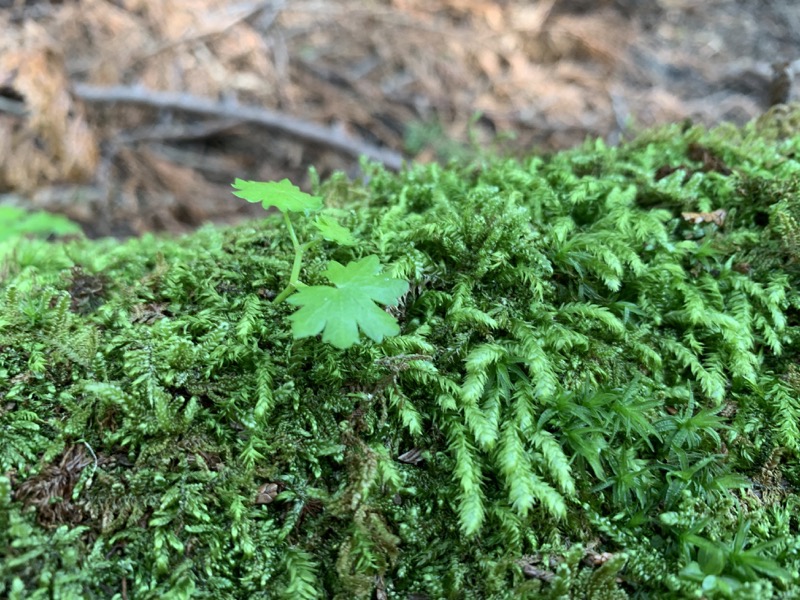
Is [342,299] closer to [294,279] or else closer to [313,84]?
[294,279]

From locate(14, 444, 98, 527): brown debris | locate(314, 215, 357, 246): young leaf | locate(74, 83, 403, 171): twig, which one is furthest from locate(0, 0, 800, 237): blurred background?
locate(14, 444, 98, 527): brown debris

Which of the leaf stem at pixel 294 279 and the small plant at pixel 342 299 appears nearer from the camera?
the small plant at pixel 342 299

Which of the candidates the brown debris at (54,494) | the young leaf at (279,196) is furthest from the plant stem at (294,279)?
the brown debris at (54,494)

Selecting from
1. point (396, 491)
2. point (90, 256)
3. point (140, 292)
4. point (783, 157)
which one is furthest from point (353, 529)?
point (783, 157)

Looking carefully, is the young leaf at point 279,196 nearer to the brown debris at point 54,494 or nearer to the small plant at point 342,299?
the small plant at point 342,299

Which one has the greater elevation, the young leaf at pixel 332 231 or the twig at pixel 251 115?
the young leaf at pixel 332 231

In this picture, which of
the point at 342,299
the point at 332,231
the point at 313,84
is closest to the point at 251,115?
the point at 313,84
